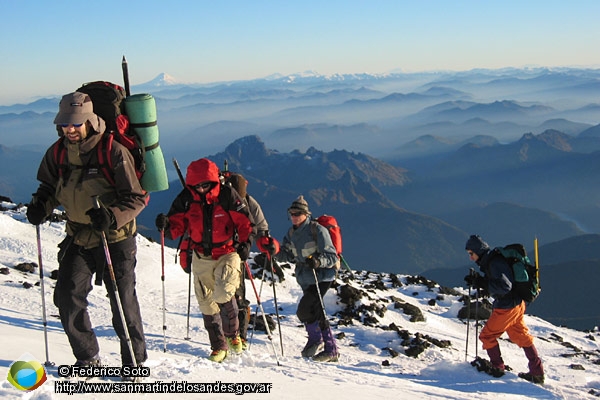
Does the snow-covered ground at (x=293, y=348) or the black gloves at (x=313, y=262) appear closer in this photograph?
the snow-covered ground at (x=293, y=348)

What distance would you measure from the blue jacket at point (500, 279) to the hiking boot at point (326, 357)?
9.83 feet

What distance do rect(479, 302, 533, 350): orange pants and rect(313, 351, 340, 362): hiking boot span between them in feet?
8.82

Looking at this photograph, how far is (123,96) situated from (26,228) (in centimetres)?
1286

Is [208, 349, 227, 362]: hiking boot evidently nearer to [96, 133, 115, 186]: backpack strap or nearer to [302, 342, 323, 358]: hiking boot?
[302, 342, 323, 358]: hiking boot

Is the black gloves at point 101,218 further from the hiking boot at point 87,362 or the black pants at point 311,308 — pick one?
the black pants at point 311,308

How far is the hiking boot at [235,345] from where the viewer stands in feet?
25.6

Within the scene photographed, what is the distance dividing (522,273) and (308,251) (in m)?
3.66

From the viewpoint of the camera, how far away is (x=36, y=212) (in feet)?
17.4

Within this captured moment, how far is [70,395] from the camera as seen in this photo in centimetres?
452

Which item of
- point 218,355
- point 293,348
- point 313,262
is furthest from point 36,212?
point 293,348

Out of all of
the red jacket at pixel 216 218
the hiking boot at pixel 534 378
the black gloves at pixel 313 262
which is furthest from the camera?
the hiking boot at pixel 534 378

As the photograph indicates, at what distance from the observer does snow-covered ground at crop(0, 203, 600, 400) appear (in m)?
5.98

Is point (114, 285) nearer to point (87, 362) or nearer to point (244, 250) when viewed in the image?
point (87, 362)

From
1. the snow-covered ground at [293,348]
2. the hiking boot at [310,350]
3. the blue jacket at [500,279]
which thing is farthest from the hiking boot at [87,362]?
the blue jacket at [500,279]
